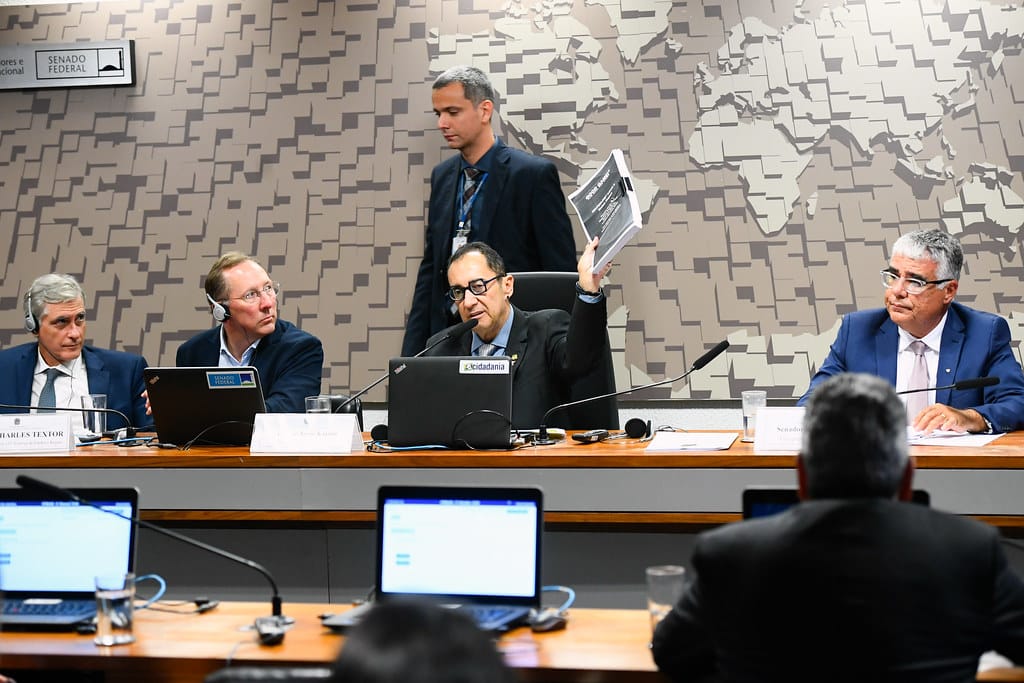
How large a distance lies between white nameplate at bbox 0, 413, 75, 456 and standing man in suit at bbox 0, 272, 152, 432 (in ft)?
2.48

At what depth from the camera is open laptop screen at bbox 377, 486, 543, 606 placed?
1.94 meters

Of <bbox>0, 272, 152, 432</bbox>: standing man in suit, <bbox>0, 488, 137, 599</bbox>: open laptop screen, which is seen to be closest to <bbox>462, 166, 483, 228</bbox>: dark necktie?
<bbox>0, 272, 152, 432</bbox>: standing man in suit

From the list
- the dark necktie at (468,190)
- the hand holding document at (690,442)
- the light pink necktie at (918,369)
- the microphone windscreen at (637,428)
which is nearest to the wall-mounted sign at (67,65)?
the dark necktie at (468,190)

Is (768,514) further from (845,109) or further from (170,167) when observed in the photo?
(170,167)

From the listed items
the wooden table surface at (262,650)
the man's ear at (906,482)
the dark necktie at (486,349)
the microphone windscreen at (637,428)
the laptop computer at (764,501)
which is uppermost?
the dark necktie at (486,349)

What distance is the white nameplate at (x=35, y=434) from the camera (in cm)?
302

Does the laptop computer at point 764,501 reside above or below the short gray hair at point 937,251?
below

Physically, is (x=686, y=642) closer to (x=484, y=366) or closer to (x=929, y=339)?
(x=484, y=366)

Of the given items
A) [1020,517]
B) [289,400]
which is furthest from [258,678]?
[289,400]

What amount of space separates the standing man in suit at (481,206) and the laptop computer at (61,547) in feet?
7.50

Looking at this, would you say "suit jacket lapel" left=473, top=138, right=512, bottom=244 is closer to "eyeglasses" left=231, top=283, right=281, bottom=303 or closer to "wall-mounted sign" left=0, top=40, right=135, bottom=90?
"eyeglasses" left=231, top=283, right=281, bottom=303

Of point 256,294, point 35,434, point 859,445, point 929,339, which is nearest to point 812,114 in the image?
point 929,339

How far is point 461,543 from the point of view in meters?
1.96

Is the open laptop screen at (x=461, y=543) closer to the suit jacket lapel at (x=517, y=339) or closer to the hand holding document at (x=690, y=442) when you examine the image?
the hand holding document at (x=690, y=442)
